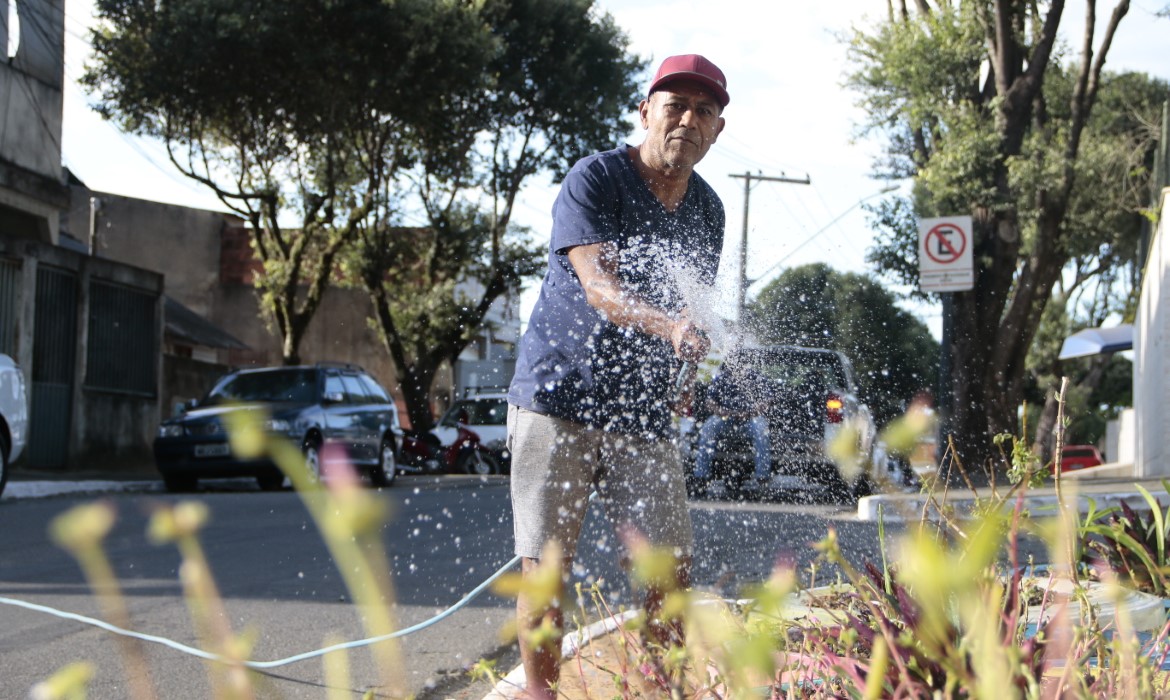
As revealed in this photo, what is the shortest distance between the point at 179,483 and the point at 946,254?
9561mm

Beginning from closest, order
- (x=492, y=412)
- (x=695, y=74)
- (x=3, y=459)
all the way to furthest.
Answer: (x=695, y=74)
(x=3, y=459)
(x=492, y=412)

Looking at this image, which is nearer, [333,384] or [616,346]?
[616,346]

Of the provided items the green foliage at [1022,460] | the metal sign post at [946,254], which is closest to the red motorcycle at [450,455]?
the metal sign post at [946,254]

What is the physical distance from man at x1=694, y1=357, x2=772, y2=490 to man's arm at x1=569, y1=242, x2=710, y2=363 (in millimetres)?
2916

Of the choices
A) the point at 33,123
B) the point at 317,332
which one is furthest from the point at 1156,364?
the point at 317,332

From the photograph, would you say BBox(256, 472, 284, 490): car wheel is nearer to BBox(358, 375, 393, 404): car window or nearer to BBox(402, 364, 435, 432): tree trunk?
BBox(358, 375, 393, 404): car window

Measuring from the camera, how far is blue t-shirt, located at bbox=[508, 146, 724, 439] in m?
3.52

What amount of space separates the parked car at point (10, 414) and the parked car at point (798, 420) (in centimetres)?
590

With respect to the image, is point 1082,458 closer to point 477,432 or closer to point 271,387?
point 477,432

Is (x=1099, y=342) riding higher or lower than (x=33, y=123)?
lower

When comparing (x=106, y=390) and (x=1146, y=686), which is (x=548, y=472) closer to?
(x=1146, y=686)

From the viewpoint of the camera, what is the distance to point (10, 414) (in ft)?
37.8

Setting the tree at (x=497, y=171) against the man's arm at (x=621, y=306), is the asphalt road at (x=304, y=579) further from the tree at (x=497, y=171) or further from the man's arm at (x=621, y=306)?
the tree at (x=497, y=171)

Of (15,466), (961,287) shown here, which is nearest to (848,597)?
(961,287)
